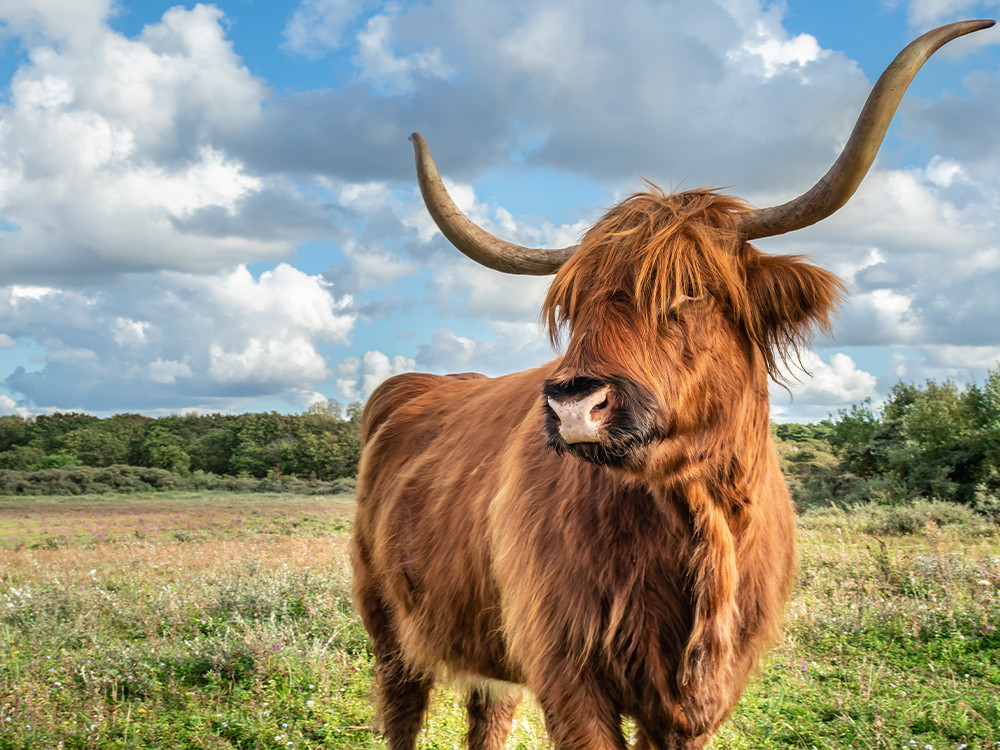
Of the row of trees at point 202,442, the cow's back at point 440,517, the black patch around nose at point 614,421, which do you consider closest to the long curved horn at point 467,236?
the cow's back at point 440,517

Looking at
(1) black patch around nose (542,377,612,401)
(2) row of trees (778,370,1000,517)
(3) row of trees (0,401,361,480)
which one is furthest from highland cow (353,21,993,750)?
(3) row of trees (0,401,361,480)

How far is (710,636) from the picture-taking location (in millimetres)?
2504

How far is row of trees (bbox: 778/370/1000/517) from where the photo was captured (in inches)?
845

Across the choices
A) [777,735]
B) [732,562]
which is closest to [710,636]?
[732,562]

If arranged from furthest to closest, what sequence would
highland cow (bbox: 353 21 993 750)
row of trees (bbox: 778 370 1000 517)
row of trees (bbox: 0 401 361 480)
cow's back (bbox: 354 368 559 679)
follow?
row of trees (bbox: 0 401 361 480)
row of trees (bbox: 778 370 1000 517)
cow's back (bbox: 354 368 559 679)
highland cow (bbox: 353 21 993 750)

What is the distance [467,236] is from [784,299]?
1.30 m

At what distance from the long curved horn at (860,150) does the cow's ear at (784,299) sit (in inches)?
5.1

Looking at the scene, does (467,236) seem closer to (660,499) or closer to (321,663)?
(660,499)

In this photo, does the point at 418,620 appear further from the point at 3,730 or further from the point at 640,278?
the point at 3,730

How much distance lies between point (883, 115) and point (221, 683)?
5.91m

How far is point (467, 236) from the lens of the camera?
306cm

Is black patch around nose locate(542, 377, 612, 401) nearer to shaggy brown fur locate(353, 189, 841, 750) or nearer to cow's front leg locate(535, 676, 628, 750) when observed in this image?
shaggy brown fur locate(353, 189, 841, 750)

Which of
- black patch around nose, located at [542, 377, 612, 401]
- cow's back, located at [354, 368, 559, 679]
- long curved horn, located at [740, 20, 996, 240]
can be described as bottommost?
cow's back, located at [354, 368, 559, 679]

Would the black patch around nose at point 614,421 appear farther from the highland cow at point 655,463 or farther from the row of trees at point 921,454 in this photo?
the row of trees at point 921,454
